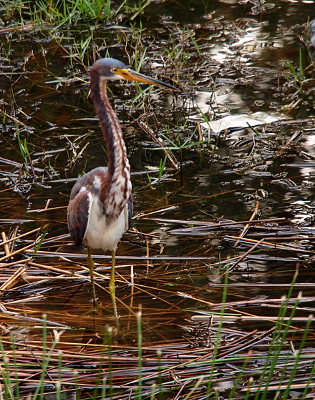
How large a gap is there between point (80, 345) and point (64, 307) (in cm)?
67

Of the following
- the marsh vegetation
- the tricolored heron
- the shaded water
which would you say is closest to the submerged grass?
the marsh vegetation

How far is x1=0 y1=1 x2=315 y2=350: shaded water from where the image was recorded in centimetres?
532

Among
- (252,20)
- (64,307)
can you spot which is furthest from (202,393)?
(252,20)

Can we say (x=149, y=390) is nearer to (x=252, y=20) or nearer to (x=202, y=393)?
(x=202, y=393)

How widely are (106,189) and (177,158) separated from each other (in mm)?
2462

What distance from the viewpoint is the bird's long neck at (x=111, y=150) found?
4.86 metres

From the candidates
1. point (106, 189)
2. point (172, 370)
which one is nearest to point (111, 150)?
point (106, 189)

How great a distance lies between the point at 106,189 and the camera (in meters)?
5.01

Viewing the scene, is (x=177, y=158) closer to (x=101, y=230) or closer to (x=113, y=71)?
(x=101, y=230)

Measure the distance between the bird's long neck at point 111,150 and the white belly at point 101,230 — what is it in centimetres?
12

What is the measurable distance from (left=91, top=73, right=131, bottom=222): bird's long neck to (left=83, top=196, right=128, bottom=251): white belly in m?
0.12

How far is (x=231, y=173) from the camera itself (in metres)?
7.03

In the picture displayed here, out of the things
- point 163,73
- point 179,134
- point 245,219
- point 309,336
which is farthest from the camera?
point 163,73

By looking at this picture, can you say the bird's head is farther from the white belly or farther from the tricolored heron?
the white belly
